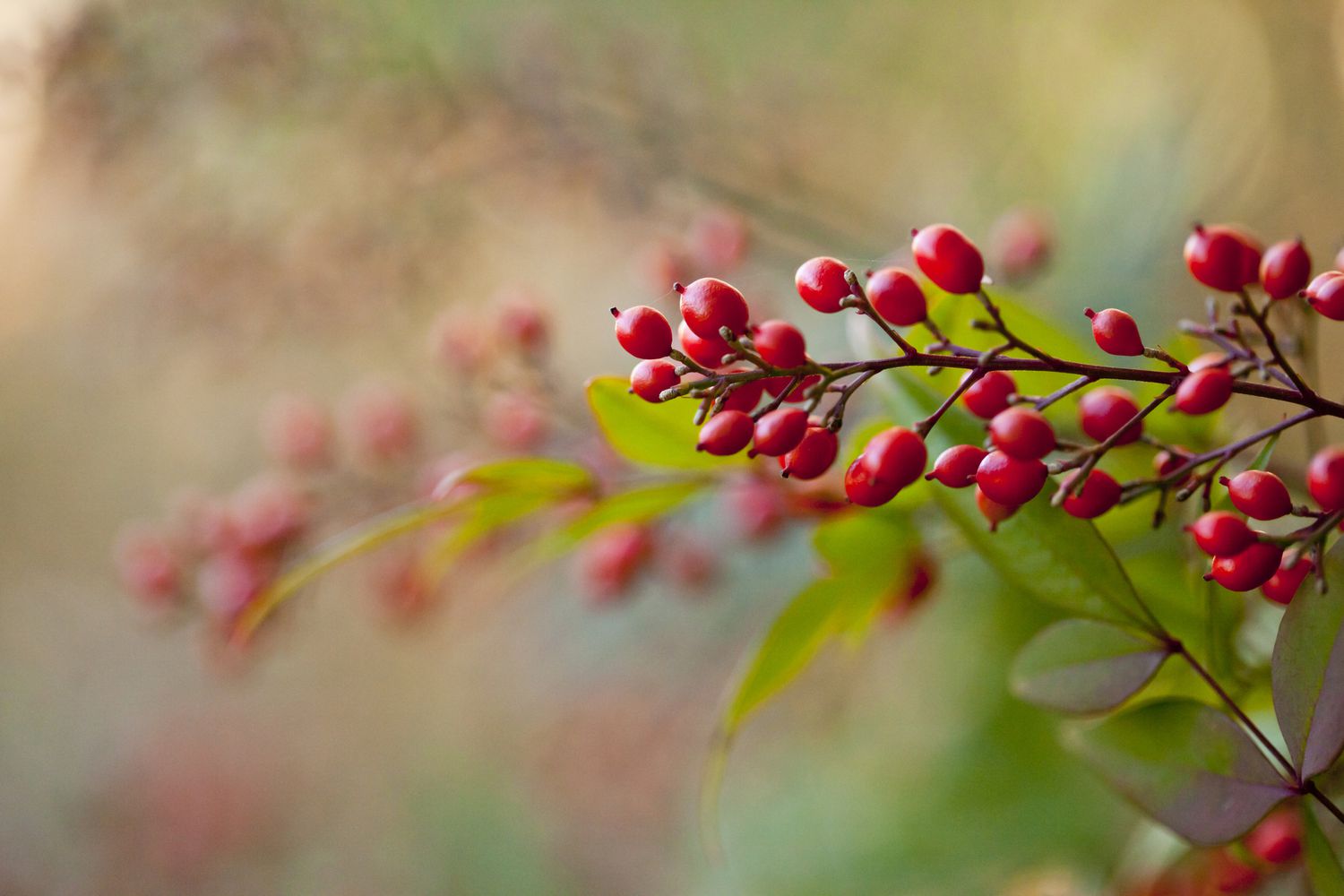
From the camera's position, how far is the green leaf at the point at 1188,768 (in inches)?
10.4

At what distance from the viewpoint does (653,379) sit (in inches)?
10.7

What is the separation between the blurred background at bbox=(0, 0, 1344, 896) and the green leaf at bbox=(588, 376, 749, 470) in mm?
230

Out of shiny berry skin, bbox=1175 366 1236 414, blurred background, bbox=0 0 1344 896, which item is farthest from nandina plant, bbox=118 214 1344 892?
blurred background, bbox=0 0 1344 896

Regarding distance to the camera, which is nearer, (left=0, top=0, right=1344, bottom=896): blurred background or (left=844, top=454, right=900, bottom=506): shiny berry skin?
(left=844, top=454, right=900, bottom=506): shiny berry skin

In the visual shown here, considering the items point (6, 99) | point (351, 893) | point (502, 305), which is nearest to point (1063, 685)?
point (502, 305)

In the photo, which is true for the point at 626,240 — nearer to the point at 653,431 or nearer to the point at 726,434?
the point at 653,431

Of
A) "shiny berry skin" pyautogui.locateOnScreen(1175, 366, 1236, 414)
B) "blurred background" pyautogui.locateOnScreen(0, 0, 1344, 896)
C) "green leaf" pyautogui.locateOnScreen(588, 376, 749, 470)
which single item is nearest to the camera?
"shiny berry skin" pyautogui.locateOnScreen(1175, 366, 1236, 414)

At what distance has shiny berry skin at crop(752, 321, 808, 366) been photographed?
0.27 meters

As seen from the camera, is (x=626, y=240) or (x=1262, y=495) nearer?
(x=1262, y=495)

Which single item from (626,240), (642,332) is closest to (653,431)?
(642,332)

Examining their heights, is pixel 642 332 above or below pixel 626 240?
above

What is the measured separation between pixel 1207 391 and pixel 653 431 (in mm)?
210

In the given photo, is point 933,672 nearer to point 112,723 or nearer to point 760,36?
point 760,36

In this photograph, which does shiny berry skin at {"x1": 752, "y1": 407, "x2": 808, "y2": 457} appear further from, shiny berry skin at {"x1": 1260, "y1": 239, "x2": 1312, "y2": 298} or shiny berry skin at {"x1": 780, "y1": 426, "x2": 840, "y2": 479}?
shiny berry skin at {"x1": 1260, "y1": 239, "x2": 1312, "y2": 298}
